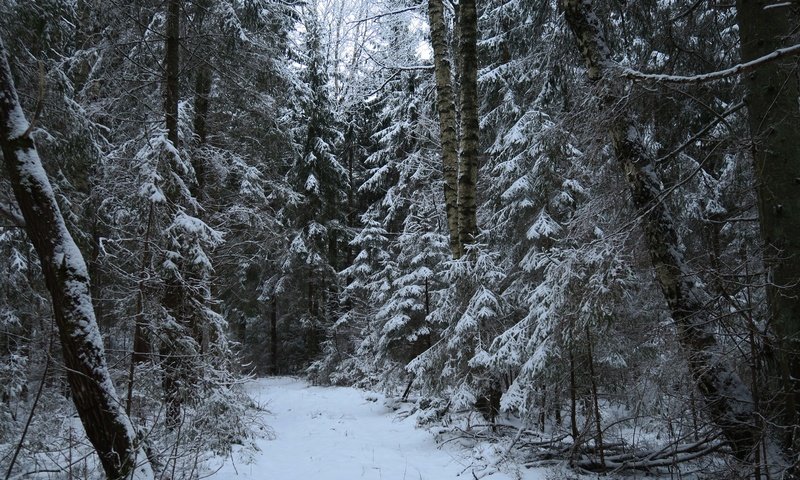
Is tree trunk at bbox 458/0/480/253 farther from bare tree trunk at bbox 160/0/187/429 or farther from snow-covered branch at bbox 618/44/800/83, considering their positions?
bare tree trunk at bbox 160/0/187/429

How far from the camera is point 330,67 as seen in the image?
68.8ft

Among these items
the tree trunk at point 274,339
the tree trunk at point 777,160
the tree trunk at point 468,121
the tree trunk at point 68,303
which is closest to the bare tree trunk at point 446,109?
A: the tree trunk at point 468,121

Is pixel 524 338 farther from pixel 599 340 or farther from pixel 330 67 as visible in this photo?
pixel 330 67

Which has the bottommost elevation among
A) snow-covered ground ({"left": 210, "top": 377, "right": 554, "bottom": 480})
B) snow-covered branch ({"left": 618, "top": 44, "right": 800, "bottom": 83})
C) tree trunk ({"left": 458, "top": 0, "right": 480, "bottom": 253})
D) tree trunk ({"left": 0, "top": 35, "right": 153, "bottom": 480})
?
snow-covered ground ({"left": 210, "top": 377, "right": 554, "bottom": 480})

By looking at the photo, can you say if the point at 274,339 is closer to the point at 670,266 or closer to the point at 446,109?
the point at 446,109

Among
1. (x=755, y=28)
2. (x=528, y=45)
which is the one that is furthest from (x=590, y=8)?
(x=528, y=45)

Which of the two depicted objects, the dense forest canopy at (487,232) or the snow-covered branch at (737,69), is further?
the dense forest canopy at (487,232)

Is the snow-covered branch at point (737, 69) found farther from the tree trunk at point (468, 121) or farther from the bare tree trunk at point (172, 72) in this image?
the bare tree trunk at point (172, 72)

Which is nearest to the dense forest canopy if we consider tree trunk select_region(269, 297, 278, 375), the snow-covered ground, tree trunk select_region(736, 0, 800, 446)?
tree trunk select_region(736, 0, 800, 446)

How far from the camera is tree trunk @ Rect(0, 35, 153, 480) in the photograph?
11.9ft

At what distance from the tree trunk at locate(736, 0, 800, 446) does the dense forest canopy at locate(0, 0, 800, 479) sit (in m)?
0.02

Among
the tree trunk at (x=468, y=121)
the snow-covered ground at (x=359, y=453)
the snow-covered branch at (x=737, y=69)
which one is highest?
the tree trunk at (x=468, y=121)

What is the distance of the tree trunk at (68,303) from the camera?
11.9 ft

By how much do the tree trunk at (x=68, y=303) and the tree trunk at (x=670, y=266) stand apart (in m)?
4.78
